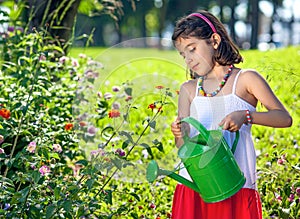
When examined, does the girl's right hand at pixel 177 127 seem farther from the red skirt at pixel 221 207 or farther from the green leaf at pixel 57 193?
the green leaf at pixel 57 193

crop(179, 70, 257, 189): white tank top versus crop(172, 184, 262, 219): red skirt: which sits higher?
crop(179, 70, 257, 189): white tank top

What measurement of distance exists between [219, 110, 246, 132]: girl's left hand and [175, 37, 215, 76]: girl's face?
226 mm

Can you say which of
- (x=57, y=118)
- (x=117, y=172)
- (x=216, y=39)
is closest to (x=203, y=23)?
(x=216, y=39)

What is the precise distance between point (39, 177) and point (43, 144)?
0.36m

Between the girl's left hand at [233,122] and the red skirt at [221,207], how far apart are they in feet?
0.96

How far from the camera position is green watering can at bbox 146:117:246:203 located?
2223 mm

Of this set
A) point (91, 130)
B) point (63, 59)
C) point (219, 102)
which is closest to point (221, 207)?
point (219, 102)

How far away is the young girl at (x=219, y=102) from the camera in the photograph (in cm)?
243

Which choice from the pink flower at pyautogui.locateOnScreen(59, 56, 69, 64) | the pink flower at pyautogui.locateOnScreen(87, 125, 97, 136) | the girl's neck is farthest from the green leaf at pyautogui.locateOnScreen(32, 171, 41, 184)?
the pink flower at pyautogui.locateOnScreen(59, 56, 69, 64)

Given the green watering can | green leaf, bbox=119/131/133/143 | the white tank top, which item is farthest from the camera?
green leaf, bbox=119/131/133/143

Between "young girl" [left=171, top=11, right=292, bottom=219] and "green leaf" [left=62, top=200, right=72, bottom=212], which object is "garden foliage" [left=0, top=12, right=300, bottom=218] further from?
"young girl" [left=171, top=11, right=292, bottom=219]

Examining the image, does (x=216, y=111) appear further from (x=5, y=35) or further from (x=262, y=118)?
(x=5, y=35)

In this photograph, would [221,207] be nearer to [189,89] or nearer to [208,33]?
[189,89]

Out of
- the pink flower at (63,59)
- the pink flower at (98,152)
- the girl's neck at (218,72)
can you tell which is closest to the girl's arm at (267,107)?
the girl's neck at (218,72)
